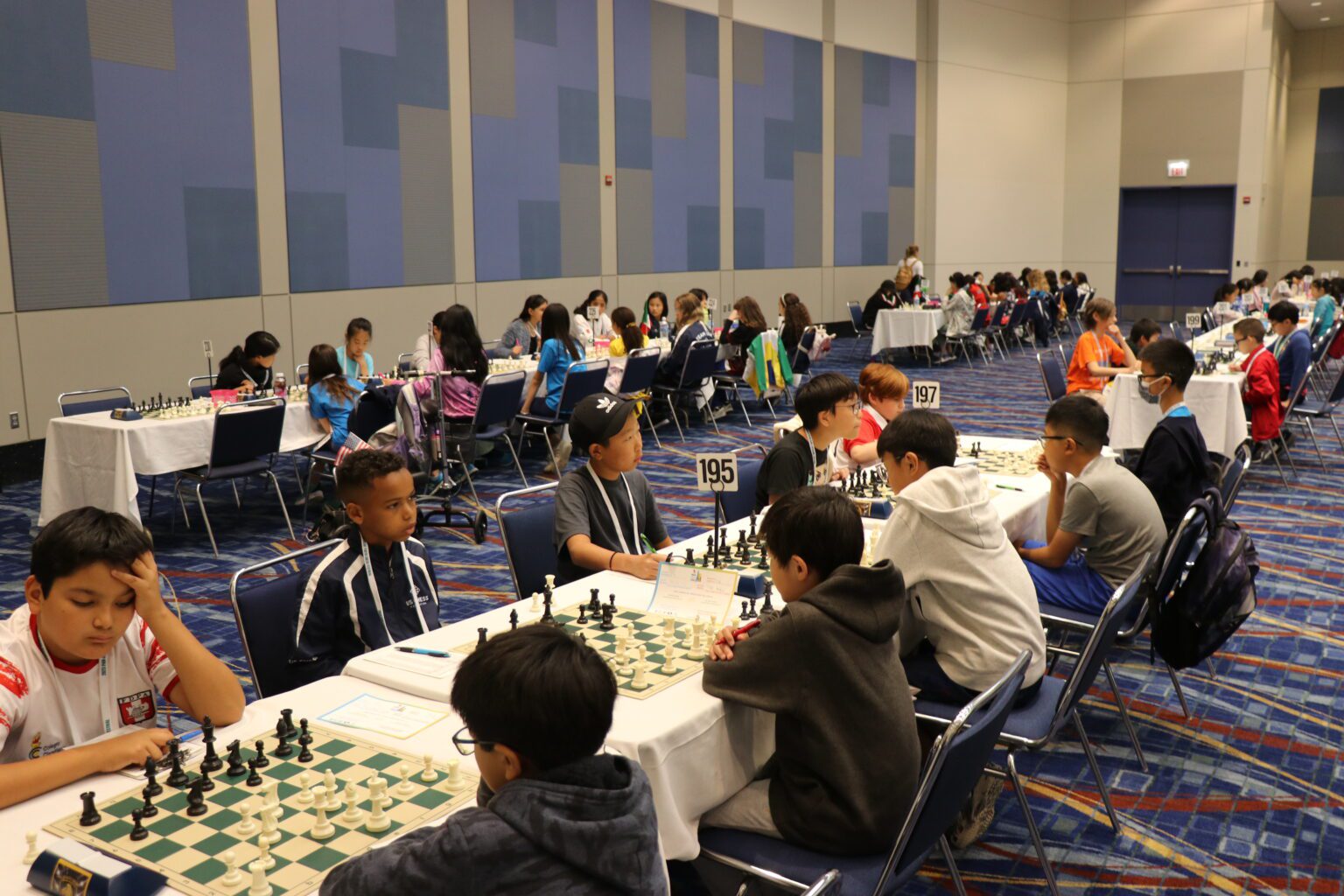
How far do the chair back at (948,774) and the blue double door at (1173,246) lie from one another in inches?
845

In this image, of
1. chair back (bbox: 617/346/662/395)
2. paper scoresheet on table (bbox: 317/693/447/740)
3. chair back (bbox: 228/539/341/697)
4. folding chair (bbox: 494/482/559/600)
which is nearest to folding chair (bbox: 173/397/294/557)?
chair back (bbox: 617/346/662/395)

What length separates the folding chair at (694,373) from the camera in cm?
959

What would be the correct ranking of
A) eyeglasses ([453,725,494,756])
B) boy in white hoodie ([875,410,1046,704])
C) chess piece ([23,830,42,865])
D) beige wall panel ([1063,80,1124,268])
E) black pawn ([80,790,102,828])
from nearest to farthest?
1. chess piece ([23,830,42,865])
2. black pawn ([80,790,102,828])
3. eyeglasses ([453,725,494,756])
4. boy in white hoodie ([875,410,1046,704])
5. beige wall panel ([1063,80,1124,268])

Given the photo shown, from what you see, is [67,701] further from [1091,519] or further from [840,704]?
[1091,519]

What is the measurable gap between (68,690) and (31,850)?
49cm

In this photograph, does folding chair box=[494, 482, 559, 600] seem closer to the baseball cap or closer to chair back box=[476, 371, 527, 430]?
the baseball cap

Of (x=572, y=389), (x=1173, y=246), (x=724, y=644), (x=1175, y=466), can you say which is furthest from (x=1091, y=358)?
(x=1173, y=246)

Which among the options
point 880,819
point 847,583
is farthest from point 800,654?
point 880,819

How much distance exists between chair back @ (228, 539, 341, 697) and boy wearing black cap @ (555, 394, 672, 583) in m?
0.82

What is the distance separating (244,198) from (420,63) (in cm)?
257

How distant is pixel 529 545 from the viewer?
3.63 m

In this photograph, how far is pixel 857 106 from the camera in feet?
59.5

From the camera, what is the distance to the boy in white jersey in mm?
1997

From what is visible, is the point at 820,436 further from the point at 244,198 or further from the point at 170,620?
the point at 244,198
